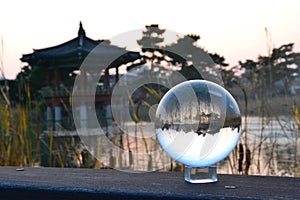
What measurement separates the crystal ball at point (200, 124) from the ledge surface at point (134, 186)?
6cm

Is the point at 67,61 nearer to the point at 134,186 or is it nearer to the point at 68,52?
the point at 68,52

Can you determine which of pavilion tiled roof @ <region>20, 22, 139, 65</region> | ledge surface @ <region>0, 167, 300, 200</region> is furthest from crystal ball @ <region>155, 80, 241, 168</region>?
pavilion tiled roof @ <region>20, 22, 139, 65</region>

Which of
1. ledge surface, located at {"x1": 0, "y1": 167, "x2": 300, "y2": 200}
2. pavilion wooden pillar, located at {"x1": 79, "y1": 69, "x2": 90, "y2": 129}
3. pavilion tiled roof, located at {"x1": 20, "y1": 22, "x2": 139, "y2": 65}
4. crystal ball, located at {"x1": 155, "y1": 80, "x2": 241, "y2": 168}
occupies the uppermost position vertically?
pavilion tiled roof, located at {"x1": 20, "y1": 22, "x2": 139, "y2": 65}

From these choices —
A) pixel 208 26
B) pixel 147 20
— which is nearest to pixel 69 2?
pixel 147 20

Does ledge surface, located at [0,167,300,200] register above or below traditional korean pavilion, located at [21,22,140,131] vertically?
below

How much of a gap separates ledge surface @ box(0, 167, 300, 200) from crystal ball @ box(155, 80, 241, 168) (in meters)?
0.06

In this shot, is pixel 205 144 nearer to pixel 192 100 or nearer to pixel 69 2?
pixel 192 100

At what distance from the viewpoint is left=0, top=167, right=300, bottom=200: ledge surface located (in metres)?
0.68

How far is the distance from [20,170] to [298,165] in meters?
1.37

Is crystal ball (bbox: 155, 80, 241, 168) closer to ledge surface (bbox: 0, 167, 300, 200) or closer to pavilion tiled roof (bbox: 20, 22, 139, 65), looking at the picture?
ledge surface (bbox: 0, 167, 300, 200)

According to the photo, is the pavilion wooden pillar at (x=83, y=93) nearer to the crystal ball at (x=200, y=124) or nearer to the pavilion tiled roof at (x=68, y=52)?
the pavilion tiled roof at (x=68, y=52)

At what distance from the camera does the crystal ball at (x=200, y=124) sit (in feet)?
2.47

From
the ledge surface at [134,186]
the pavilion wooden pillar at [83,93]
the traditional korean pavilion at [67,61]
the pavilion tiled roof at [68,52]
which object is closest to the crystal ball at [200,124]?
the ledge surface at [134,186]

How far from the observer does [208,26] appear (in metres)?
3.43
